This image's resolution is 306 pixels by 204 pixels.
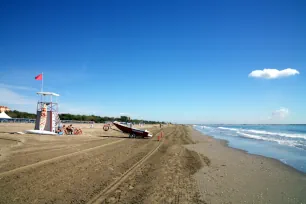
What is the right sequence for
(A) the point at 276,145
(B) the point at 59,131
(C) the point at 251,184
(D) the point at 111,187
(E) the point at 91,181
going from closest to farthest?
(D) the point at 111,187 < (E) the point at 91,181 < (C) the point at 251,184 < (A) the point at 276,145 < (B) the point at 59,131

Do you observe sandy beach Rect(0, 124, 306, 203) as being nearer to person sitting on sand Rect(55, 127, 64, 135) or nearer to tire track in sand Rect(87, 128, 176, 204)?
tire track in sand Rect(87, 128, 176, 204)

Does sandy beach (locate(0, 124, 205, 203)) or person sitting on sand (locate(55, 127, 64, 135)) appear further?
person sitting on sand (locate(55, 127, 64, 135))

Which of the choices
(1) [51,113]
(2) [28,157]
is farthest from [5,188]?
(1) [51,113]

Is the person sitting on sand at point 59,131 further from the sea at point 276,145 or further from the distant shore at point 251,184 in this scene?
the distant shore at point 251,184

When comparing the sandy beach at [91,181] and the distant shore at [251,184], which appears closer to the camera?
the sandy beach at [91,181]

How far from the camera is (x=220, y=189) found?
22.3 feet

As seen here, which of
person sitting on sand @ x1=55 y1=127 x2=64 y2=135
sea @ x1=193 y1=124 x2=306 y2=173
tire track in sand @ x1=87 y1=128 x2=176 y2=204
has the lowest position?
sea @ x1=193 y1=124 x2=306 y2=173

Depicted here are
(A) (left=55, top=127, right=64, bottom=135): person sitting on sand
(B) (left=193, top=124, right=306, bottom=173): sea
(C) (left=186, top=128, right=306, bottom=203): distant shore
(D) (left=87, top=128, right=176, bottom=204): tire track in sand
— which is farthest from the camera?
(A) (left=55, top=127, right=64, bottom=135): person sitting on sand

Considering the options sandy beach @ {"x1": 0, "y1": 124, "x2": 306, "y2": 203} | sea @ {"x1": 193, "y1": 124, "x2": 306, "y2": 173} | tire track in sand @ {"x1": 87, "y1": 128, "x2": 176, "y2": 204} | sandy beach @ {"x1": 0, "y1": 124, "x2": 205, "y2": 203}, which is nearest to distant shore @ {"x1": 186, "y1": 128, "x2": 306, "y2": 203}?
sandy beach @ {"x1": 0, "y1": 124, "x2": 306, "y2": 203}

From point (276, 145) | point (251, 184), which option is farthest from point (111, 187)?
point (276, 145)

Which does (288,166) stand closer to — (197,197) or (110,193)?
(197,197)

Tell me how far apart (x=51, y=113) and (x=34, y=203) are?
1937 cm

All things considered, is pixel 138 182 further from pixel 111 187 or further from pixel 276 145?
pixel 276 145

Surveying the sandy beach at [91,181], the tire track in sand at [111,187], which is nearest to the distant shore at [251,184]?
the sandy beach at [91,181]
